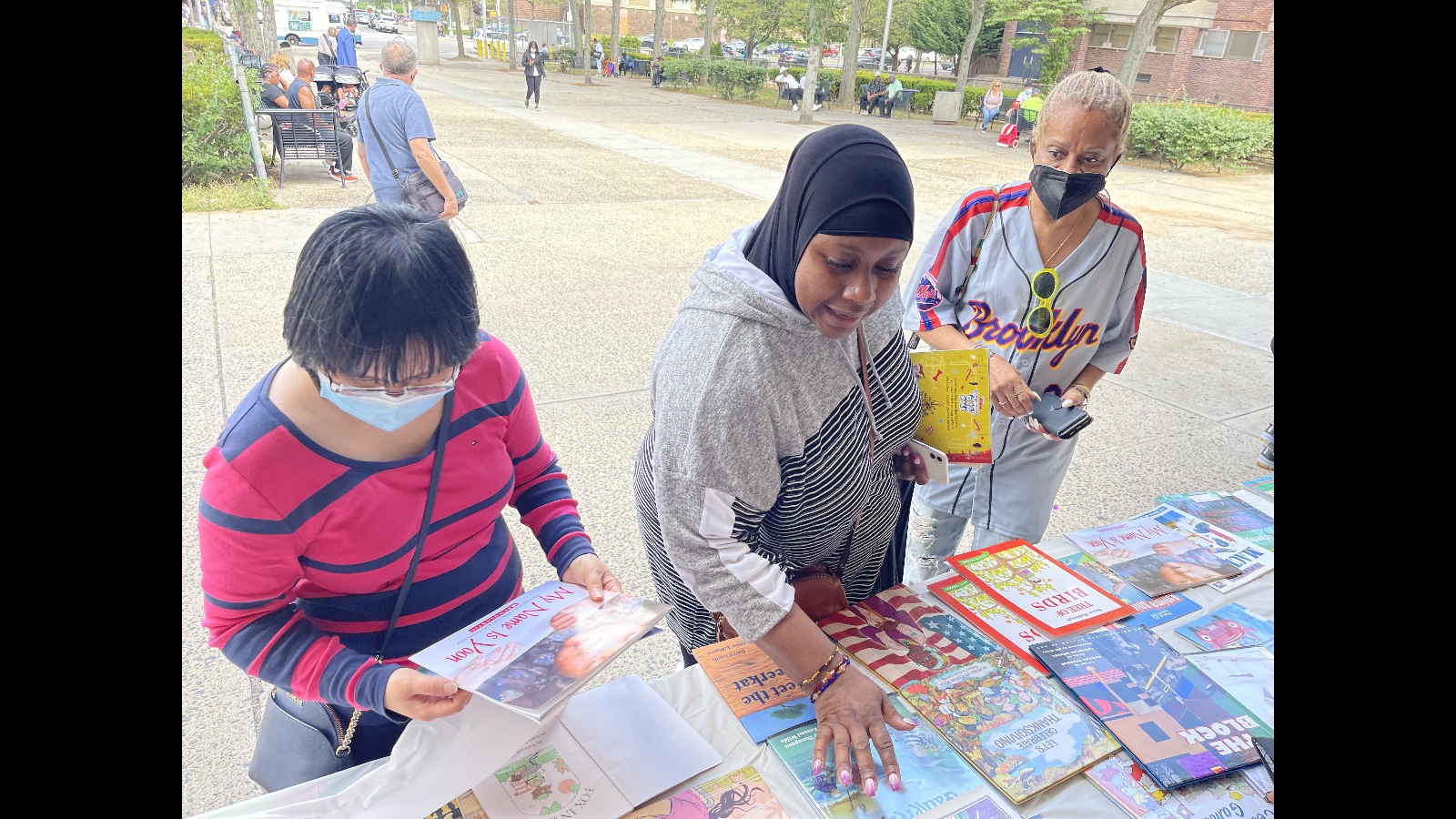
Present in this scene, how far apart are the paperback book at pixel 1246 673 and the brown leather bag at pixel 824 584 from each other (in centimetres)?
72

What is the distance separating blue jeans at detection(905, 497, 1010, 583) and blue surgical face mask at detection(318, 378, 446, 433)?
165 centimetres

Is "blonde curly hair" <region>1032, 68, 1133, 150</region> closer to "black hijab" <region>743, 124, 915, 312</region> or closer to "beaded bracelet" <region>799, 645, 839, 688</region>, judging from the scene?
"black hijab" <region>743, 124, 915, 312</region>

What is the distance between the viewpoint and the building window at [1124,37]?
3066 centimetres

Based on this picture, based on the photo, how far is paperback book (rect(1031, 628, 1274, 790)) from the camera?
136 centimetres

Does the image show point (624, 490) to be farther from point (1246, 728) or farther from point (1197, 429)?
point (1197, 429)

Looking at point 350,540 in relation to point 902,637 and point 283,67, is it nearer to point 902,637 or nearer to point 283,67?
point 902,637

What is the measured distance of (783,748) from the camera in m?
1.37

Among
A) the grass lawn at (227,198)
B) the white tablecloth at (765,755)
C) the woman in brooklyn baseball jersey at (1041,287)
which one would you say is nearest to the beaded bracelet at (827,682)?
the white tablecloth at (765,755)

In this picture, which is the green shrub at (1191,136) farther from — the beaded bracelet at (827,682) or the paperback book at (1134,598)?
the beaded bracelet at (827,682)

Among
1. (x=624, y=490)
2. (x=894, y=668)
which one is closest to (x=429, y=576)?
(x=894, y=668)

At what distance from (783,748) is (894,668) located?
306mm

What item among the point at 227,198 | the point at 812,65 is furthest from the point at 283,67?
the point at 812,65

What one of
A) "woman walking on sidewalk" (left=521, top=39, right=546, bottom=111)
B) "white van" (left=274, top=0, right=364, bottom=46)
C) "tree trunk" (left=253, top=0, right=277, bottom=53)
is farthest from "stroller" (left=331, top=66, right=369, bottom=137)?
"white van" (left=274, top=0, right=364, bottom=46)
